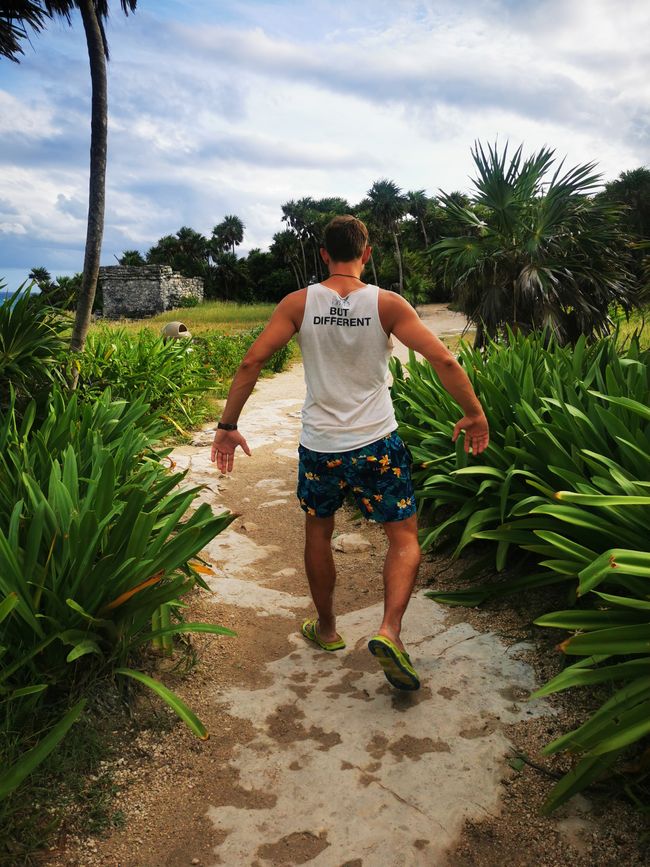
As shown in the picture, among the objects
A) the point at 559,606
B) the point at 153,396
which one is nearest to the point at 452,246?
the point at 153,396

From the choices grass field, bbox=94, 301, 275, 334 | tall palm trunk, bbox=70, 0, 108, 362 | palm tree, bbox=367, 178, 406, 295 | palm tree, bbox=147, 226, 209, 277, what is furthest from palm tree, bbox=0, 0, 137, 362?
palm tree, bbox=147, 226, 209, 277

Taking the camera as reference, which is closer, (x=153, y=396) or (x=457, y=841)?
(x=457, y=841)

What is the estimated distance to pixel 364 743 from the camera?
2.38 meters

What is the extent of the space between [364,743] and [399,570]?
0.67 m

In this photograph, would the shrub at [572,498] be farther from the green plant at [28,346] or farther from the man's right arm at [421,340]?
the green plant at [28,346]

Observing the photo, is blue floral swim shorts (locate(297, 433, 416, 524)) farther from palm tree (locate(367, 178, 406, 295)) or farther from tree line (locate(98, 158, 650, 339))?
palm tree (locate(367, 178, 406, 295))

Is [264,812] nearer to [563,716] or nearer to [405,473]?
[563,716]

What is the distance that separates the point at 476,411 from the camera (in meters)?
2.72

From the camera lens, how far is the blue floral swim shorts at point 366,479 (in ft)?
8.77

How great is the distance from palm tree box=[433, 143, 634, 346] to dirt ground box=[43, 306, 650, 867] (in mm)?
8270

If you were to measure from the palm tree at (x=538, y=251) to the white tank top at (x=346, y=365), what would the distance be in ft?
28.6

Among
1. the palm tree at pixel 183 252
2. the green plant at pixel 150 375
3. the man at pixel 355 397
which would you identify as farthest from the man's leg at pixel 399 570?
the palm tree at pixel 183 252

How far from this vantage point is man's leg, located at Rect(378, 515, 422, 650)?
8.70 feet

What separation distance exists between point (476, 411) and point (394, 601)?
84cm
